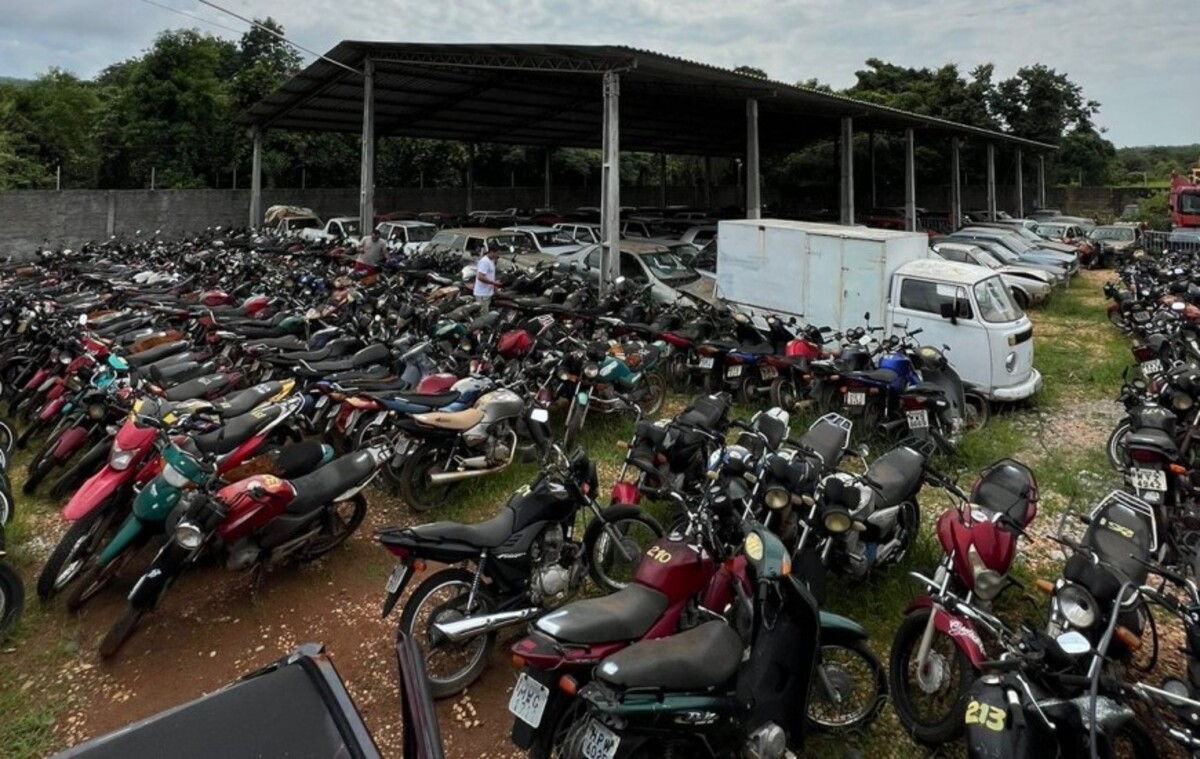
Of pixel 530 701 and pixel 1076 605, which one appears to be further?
pixel 1076 605

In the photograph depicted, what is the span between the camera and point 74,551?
396cm

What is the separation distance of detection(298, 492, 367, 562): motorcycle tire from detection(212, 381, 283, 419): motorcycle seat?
3.11 ft

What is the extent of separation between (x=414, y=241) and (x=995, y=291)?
479 inches

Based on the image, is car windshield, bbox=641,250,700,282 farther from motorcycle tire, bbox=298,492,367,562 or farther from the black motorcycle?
the black motorcycle

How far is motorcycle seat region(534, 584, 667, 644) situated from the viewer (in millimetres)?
2531

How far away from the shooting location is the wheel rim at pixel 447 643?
335 cm

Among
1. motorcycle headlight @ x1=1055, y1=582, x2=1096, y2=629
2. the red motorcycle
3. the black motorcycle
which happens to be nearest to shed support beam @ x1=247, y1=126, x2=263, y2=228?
the black motorcycle

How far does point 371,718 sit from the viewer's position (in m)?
3.23

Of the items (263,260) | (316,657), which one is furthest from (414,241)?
(316,657)

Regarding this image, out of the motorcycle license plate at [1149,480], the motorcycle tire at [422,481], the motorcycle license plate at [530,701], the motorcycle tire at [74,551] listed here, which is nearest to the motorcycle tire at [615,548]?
the motorcycle license plate at [530,701]

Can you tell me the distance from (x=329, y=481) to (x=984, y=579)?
331cm

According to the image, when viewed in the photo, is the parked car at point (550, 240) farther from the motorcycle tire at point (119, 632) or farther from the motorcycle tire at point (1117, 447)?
the motorcycle tire at point (119, 632)

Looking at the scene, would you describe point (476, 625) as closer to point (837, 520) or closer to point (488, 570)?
point (488, 570)

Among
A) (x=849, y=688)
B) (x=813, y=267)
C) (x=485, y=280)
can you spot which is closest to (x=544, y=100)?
(x=485, y=280)
